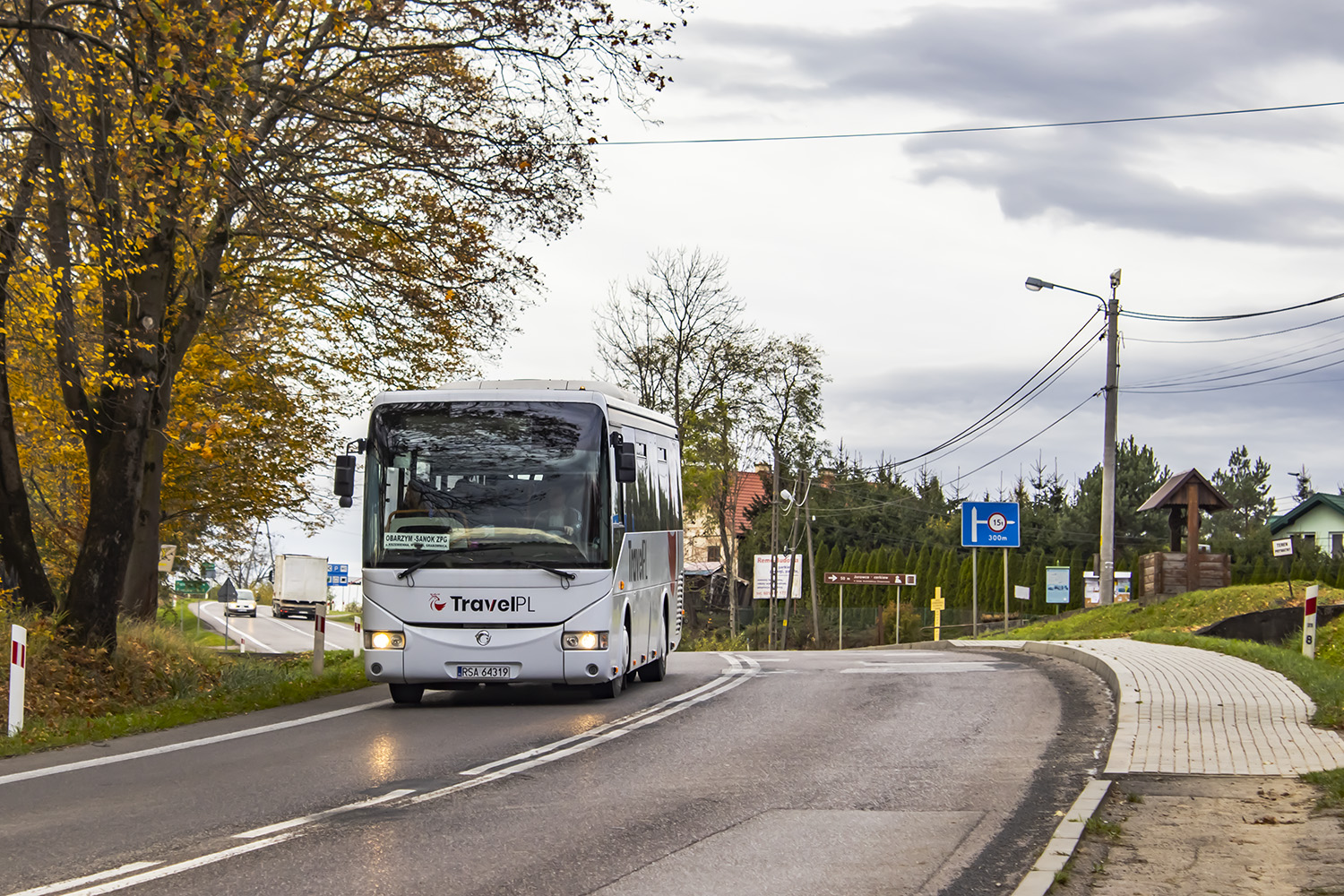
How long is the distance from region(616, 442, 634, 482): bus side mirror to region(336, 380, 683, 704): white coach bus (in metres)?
0.01

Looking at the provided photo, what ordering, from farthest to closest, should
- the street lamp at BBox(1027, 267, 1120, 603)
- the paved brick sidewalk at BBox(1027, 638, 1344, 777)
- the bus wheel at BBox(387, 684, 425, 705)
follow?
the street lamp at BBox(1027, 267, 1120, 603), the bus wheel at BBox(387, 684, 425, 705), the paved brick sidewalk at BBox(1027, 638, 1344, 777)

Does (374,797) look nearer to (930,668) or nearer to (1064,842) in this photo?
(1064,842)

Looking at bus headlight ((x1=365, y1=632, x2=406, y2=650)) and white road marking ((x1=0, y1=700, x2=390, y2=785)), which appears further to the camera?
bus headlight ((x1=365, y1=632, x2=406, y2=650))

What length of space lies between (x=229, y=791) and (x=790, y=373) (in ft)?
164

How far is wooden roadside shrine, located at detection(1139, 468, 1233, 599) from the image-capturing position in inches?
1330

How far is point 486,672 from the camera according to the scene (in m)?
13.5

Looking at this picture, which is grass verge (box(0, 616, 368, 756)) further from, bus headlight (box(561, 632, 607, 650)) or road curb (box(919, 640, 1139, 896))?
road curb (box(919, 640, 1139, 896))

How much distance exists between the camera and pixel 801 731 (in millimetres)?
11883

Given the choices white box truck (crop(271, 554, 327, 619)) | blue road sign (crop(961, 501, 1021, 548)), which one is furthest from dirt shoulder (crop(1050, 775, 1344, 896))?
white box truck (crop(271, 554, 327, 619))

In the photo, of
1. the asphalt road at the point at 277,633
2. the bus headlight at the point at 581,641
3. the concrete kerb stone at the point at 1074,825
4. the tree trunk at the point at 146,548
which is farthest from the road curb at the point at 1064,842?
the asphalt road at the point at 277,633

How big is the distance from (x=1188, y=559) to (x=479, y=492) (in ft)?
81.2

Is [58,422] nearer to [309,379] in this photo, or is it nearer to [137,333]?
[309,379]

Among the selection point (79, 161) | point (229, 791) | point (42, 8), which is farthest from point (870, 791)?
point (42, 8)

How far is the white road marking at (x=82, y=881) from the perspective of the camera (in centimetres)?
606
